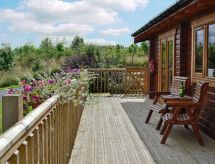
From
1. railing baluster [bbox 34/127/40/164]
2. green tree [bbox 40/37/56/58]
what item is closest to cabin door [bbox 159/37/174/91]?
railing baluster [bbox 34/127/40/164]

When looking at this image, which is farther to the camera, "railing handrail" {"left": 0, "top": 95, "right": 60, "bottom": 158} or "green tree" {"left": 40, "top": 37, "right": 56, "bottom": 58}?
"green tree" {"left": 40, "top": 37, "right": 56, "bottom": 58}

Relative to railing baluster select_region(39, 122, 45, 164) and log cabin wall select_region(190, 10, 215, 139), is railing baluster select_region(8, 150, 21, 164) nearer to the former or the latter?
railing baluster select_region(39, 122, 45, 164)

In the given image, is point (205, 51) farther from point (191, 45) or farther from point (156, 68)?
point (156, 68)

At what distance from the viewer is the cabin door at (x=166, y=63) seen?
29.0 ft

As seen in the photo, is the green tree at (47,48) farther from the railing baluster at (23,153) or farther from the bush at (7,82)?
the railing baluster at (23,153)

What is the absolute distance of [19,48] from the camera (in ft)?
103

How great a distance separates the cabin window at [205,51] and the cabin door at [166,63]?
1890 mm

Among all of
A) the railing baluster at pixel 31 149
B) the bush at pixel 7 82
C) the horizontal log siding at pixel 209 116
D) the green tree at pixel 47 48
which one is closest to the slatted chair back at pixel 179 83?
the horizontal log siding at pixel 209 116

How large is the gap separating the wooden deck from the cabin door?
6.30 feet

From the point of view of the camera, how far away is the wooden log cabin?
5.70 m

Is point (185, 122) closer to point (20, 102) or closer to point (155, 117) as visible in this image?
point (155, 117)

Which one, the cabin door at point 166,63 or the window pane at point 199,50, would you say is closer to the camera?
the window pane at point 199,50

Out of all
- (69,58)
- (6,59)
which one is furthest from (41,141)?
(6,59)

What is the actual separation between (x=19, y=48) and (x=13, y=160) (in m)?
31.2
